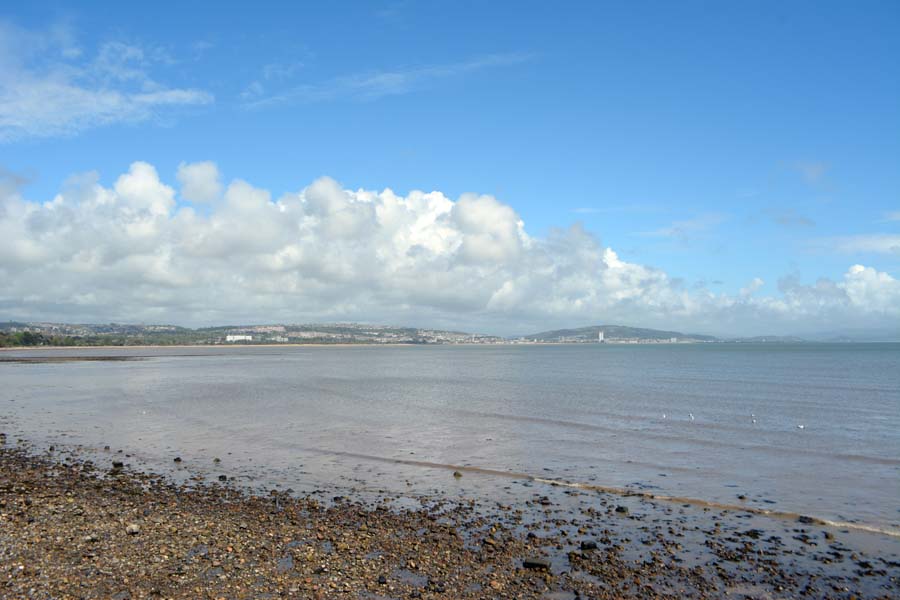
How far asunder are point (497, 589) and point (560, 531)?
4.48m

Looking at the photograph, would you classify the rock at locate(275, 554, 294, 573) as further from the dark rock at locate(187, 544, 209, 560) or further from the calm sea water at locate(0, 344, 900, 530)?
the calm sea water at locate(0, 344, 900, 530)

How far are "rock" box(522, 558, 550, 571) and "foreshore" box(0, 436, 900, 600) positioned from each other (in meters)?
0.03

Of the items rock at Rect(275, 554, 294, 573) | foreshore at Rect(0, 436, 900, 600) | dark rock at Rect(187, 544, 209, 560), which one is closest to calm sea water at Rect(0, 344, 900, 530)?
foreshore at Rect(0, 436, 900, 600)

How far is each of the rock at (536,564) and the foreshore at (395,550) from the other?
25 mm

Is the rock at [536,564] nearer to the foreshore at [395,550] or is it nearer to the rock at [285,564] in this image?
the foreshore at [395,550]

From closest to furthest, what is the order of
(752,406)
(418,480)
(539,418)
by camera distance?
1. (418,480)
2. (539,418)
3. (752,406)

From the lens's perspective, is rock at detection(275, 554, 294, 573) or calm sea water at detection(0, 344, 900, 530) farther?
calm sea water at detection(0, 344, 900, 530)

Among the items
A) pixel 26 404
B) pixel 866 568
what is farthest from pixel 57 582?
pixel 26 404

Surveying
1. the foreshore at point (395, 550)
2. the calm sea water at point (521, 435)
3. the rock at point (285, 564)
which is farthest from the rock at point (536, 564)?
the calm sea water at point (521, 435)

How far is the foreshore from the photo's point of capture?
12352mm

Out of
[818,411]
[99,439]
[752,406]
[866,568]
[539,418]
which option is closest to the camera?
[866,568]

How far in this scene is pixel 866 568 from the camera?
14.1 metres

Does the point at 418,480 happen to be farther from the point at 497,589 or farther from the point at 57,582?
the point at 57,582

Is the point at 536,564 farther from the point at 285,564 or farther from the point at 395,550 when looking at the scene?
the point at 285,564
